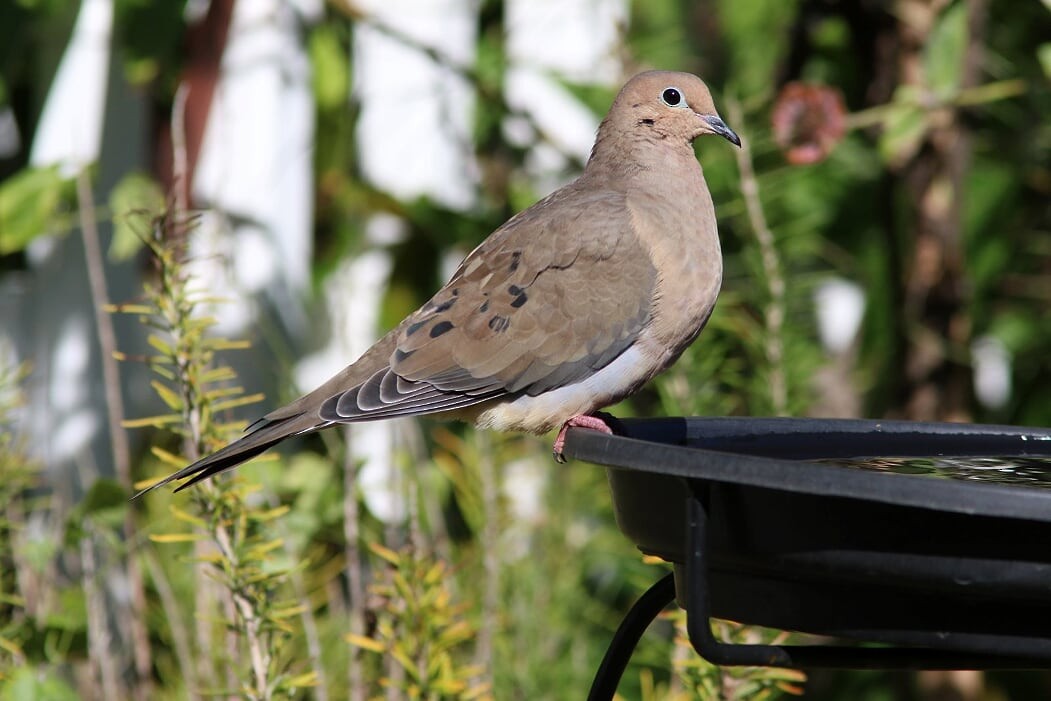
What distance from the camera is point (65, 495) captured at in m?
2.75

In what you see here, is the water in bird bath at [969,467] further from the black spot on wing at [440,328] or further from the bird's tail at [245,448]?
the black spot on wing at [440,328]

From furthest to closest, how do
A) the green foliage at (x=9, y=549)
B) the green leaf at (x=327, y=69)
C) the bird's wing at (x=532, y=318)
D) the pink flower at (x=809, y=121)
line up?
1. the green leaf at (x=327, y=69)
2. the pink flower at (x=809, y=121)
3. the bird's wing at (x=532, y=318)
4. the green foliage at (x=9, y=549)

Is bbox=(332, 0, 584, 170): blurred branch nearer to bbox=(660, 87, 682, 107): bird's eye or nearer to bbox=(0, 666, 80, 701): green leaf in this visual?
bbox=(660, 87, 682, 107): bird's eye

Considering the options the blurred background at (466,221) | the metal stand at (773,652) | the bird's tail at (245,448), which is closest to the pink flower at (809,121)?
the blurred background at (466,221)

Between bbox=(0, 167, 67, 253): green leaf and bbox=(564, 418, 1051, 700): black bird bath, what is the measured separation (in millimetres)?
1928

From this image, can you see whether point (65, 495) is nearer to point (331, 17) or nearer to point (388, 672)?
point (388, 672)

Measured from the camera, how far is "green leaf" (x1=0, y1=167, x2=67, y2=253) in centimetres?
292

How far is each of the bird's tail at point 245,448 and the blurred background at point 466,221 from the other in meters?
0.55

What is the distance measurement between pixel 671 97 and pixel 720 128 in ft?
0.43

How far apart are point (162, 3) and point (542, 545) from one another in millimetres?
1558

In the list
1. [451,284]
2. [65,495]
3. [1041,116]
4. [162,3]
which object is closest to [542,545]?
[451,284]

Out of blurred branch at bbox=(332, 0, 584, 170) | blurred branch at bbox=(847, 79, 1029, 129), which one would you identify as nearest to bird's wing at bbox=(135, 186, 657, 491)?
blurred branch at bbox=(847, 79, 1029, 129)

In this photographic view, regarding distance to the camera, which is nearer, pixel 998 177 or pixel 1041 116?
pixel 1041 116

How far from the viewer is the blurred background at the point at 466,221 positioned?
2689 millimetres
